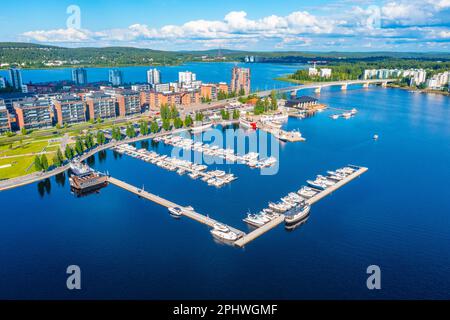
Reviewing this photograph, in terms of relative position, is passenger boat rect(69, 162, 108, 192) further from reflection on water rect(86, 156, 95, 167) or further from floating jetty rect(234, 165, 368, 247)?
floating jetty rect(234, 165, 368, 247)

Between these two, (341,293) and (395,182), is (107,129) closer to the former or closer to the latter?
(395,182)

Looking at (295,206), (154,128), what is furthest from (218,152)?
(295,206)

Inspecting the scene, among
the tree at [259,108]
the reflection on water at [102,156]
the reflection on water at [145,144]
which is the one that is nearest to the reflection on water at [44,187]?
the reflection on water at [102,156]

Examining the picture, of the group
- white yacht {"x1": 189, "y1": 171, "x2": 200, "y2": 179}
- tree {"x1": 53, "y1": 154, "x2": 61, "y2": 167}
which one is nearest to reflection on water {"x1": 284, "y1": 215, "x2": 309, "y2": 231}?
white yacht {"x1": 189, "y1": 171, "x2": 200, "y2": 179}

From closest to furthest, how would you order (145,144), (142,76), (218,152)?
(218,152) → (145,144) → (142,76)

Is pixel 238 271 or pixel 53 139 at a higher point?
pixel 53 139

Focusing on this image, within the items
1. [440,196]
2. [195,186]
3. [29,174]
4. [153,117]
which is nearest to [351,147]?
[440,196]
